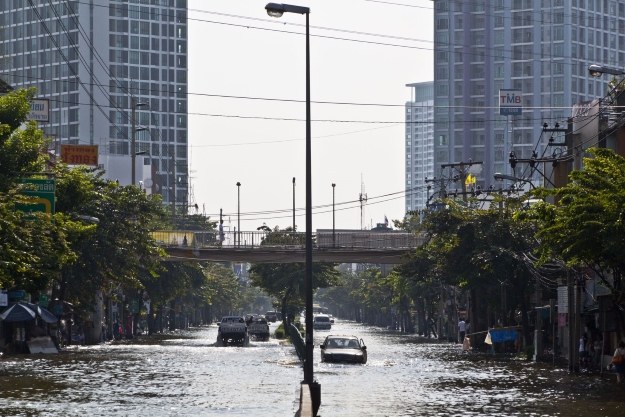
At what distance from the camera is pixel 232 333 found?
305 ft

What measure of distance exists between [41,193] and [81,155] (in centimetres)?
6941

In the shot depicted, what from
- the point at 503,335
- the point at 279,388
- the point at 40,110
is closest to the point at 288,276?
the point at 40,110

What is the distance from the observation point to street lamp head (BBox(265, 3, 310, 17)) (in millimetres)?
37188

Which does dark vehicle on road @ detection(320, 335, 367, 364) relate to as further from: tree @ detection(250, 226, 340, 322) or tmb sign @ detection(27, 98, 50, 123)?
tree @ detection(250, 226, 340, 322)

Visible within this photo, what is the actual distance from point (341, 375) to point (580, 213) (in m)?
13.0

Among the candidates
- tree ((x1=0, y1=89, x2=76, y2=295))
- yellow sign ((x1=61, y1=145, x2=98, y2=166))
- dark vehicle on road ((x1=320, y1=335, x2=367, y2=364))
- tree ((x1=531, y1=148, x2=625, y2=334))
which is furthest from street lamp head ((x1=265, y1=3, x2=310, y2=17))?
yellow sign ((x1=61, y1=145, x2=98, y2=166))

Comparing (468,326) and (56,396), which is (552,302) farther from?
(56,396)

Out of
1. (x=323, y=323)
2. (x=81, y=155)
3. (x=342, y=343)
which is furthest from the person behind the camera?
(x=323, y=323)

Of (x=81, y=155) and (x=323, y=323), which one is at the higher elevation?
(x=81, y=155)

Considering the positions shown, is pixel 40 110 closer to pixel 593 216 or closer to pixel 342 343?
pixel 342 343

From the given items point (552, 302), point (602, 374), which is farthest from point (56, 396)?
point (552, 302)

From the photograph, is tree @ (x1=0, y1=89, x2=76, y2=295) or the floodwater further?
tree @ (x1=0, y1=89, x2=76, y2=295)

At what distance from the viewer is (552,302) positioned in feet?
234

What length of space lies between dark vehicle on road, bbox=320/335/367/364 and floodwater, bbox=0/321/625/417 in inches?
34.9
